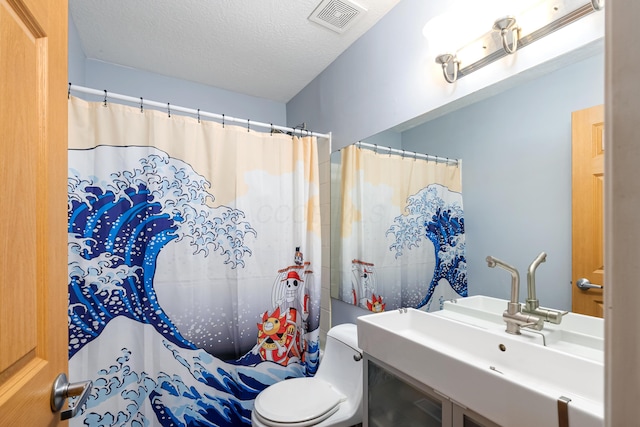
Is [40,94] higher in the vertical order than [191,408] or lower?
higher

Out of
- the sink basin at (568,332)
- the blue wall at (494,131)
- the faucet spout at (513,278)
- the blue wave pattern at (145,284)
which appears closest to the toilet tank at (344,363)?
the blue wall at (494,131)

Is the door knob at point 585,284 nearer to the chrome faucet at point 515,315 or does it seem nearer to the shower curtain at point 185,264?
the chrome faucet at point 515,315

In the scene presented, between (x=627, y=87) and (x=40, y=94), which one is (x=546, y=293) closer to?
(x=627, y=87)

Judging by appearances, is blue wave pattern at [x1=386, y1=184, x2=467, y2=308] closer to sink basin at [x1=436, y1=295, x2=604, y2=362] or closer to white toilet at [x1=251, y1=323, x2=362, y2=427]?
sink basin at [x1=436, y1=295, x2=604, y2=362]

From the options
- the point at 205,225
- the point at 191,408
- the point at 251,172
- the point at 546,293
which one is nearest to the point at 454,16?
the point at 546,293

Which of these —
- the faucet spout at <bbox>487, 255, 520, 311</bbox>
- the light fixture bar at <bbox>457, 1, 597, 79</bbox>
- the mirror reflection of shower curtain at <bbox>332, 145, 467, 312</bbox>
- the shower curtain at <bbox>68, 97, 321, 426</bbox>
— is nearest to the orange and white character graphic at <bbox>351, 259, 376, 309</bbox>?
the mirror reflection of shower curtain at <bbox>332, 145, 467, 312</bbox>

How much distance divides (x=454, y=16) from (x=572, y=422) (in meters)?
1.36

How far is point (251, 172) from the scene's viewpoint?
1.85 metres

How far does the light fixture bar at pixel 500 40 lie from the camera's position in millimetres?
932

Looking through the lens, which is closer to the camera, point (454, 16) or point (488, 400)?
point (488, 400)

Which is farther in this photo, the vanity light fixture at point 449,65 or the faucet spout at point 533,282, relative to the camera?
the vanity light fixture at point 449,65

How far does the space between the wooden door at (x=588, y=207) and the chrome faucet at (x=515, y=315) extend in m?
0.12

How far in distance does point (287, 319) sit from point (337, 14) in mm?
1822

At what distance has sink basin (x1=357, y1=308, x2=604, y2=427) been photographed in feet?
2.26
